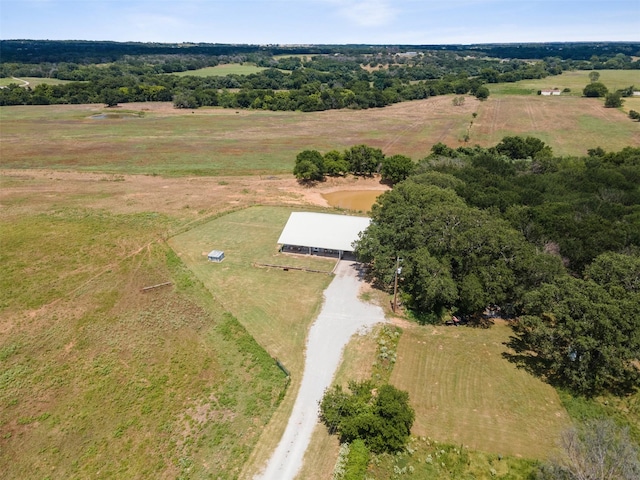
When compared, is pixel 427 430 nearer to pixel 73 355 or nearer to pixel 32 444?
pixel 32 444

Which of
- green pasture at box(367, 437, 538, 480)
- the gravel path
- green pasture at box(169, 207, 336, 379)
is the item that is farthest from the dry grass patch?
green pasture at box(367, 437, 538, 480)

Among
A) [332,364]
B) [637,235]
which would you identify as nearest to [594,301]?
[637,235]

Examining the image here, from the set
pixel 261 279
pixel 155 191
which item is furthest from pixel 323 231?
pixel 155 191

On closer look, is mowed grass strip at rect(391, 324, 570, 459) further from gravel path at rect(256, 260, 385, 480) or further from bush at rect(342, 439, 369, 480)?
gravel path at rect(256, 260, 385, 480)

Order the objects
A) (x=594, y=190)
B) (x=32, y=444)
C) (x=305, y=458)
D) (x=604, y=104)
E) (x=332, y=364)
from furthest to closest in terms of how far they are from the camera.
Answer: (x=604, y=104) → (x=594, y=190) → (x=332, y=364) → (x=32, y=444) → (x=305, y=458)

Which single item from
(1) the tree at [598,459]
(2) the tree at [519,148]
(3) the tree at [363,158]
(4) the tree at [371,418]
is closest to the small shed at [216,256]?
(4) the tree at [371,418]

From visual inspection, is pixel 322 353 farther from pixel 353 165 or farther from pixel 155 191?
pixel 155 191
